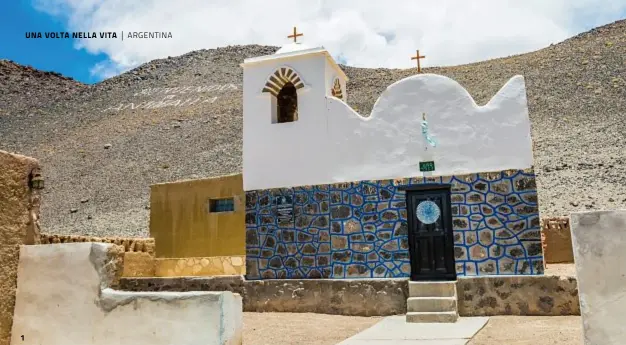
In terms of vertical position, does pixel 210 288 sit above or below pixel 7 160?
below

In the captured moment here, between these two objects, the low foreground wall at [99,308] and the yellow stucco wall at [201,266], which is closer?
the low foreground wall at [99,308]

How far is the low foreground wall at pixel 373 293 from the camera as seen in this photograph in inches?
359

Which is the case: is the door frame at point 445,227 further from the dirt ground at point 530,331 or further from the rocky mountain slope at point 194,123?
the rocky mountain slope at point 194,123

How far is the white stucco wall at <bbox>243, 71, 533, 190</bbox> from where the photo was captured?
9.88 metres

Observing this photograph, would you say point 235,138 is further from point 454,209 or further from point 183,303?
point 183,303

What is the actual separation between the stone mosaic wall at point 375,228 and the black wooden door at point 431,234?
0.12m

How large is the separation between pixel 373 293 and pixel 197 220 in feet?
22.3

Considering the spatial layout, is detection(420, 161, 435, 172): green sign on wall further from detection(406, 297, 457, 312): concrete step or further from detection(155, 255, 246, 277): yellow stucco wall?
detection(155, 255, 246, 277): yellow stucco wall

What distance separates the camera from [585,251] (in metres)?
5.30

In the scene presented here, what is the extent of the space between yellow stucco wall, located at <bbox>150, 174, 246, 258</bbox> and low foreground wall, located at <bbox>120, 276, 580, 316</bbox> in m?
3.55

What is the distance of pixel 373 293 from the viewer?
32.9ft

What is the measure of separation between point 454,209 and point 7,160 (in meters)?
6.72

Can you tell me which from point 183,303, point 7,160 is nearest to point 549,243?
point 183,303

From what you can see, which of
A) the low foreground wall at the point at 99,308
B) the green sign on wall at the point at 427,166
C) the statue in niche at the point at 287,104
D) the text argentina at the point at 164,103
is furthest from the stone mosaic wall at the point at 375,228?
the text argentina at the point at 164,103
